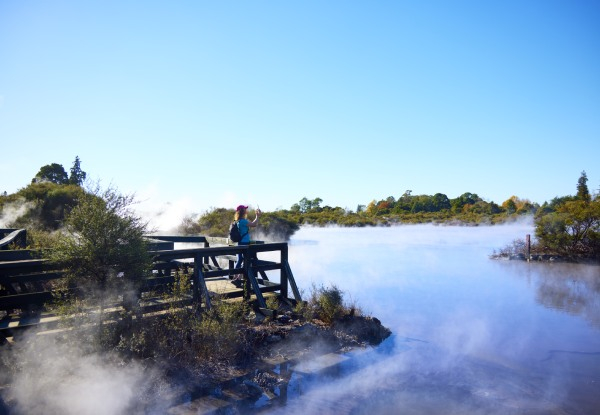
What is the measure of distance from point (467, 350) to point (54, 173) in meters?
44.8

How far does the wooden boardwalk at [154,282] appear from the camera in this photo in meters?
6.09

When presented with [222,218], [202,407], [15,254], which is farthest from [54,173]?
[202,407]

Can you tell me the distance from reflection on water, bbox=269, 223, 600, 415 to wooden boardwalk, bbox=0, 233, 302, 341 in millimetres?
2423

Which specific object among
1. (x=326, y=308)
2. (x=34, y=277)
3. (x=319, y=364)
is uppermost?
(x=34, y=277)

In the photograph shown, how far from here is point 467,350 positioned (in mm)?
8992

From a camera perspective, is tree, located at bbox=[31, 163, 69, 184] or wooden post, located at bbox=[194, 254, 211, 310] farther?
tree, located at bbox=[31, 163, 69, 184]

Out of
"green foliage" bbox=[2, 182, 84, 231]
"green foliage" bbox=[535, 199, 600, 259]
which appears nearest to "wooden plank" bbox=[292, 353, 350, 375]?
"green foliage" bbox=[2, 182, 84, 231]

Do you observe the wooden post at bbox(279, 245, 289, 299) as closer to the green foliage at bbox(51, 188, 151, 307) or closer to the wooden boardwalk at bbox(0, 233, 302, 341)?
the wooden boardwalk at bbox(0, 233, 302, 341)

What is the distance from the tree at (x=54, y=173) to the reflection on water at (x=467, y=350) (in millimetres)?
34927

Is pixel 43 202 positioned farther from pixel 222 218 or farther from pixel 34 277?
pixel 34 277

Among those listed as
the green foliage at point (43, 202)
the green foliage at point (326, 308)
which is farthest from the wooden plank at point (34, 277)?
the green foliage at point (43, 202)

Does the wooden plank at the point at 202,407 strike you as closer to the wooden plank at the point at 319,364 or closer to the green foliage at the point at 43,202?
the wooden plank at the point at 319,364

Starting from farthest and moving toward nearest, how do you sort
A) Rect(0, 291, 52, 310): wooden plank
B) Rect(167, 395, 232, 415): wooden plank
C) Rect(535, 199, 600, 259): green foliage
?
Rect(535, 199, 600, 259): green foliage → Rect(0, 291, 52, 310): wooden plank → Rect(167, 395, 232, 415): wooden plank

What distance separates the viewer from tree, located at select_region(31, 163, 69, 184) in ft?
139
